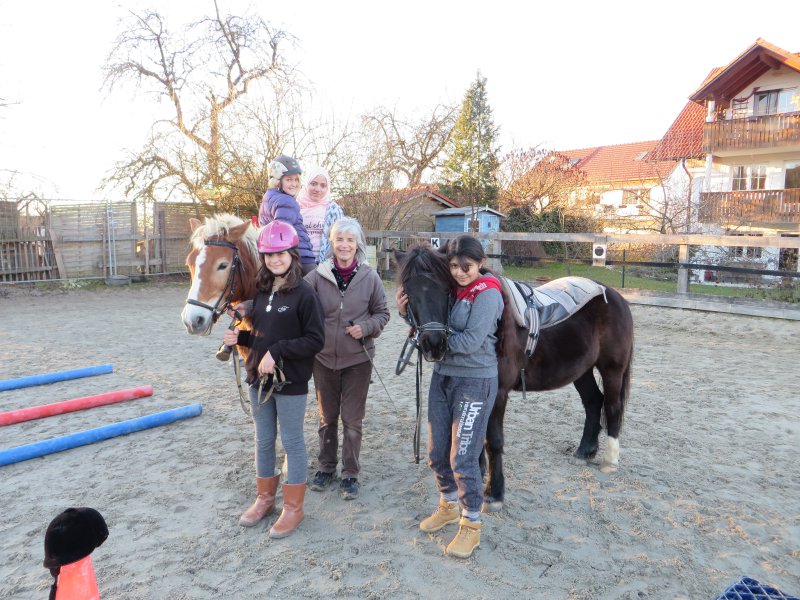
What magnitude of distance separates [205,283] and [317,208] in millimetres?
1098

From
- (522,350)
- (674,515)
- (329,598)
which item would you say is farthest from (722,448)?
(329,598)

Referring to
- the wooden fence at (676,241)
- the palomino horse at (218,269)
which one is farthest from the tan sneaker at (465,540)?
the wooden fence at (676,241)

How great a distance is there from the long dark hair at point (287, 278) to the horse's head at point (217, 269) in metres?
0.36

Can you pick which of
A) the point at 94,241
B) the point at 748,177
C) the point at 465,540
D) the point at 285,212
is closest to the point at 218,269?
the point at 285,212

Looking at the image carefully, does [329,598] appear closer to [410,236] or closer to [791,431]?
[791,431]

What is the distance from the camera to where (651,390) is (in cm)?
544

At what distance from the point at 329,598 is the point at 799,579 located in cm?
212

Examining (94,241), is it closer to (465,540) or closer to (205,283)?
(205,283)

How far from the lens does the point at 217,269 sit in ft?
9.80

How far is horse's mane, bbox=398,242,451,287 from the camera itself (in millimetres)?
2455

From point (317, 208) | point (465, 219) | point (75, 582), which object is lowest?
point (75, 582)

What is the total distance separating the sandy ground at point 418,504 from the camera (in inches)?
93.6

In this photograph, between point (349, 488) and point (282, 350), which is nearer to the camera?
point (282, 350)

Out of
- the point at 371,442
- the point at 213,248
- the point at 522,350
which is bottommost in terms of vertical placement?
the point at 371,442
